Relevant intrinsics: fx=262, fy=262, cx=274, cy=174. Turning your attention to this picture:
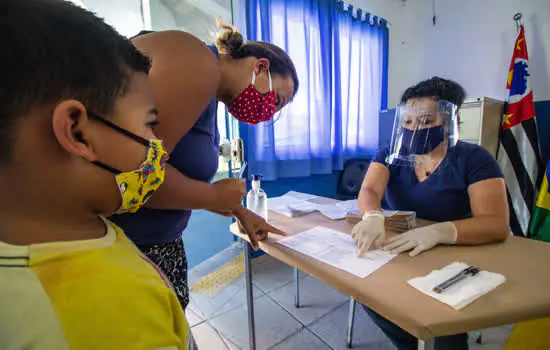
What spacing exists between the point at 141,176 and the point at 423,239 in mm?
825

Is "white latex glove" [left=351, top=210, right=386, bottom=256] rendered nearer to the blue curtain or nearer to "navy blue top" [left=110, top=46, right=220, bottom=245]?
"navy blue top" [left=110, top=46, right=220, bottom=245]

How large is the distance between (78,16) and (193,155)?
1.35 feet

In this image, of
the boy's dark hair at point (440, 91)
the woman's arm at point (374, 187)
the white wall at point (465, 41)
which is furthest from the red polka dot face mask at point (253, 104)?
the white wall at point (465, 41)

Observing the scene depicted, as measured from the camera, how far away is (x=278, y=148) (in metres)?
2.32

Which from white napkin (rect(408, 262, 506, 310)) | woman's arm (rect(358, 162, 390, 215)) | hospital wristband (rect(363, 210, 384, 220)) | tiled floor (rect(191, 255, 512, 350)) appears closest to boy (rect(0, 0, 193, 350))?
white napkin (rect(408, 262, 506, 310))

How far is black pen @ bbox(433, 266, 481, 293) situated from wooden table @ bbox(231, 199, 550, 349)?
0.04m

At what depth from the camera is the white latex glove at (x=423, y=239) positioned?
2.68 ft

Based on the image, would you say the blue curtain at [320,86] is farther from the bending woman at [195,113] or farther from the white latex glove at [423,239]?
the white latex glove at [423,239]

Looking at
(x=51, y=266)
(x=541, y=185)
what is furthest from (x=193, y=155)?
(x=541, y=185)

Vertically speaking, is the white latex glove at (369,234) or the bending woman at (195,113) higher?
the bending woman at (195,113)

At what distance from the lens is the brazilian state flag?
1.93 meters

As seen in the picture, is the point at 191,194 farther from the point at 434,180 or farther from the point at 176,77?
the point at 434,180

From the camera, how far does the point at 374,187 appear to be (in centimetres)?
130

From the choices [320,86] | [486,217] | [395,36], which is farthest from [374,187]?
[395,36]
